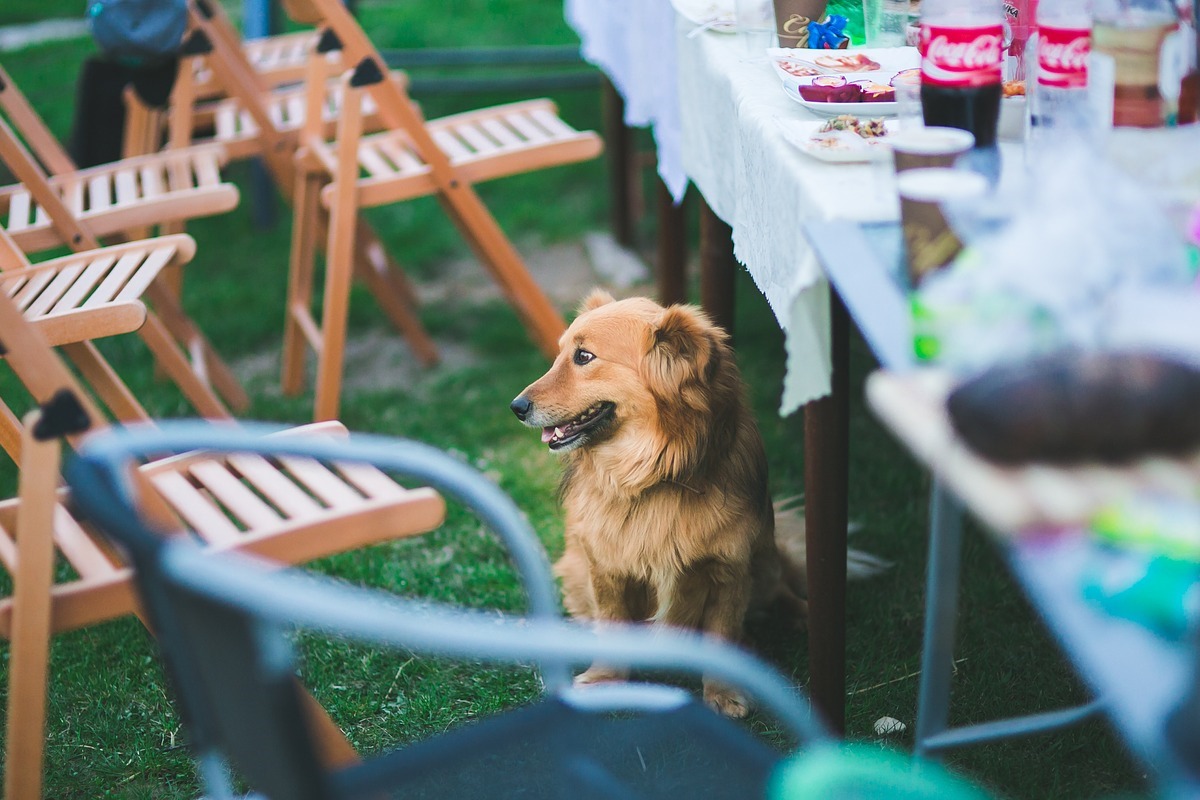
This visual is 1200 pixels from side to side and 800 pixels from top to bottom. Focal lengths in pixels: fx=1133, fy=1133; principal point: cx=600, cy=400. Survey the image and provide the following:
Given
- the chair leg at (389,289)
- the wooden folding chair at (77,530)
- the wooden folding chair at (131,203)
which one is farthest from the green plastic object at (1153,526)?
the chair leg at (389,289)

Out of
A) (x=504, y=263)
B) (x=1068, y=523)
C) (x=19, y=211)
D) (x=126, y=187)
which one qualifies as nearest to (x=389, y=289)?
(x=504, y=263)

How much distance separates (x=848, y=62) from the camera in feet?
6.73

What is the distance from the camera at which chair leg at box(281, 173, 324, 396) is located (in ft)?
10.9

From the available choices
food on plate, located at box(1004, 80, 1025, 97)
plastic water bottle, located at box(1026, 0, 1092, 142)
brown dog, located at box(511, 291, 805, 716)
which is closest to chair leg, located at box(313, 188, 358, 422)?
brown dog, located at box(511, 291, 805, 716)

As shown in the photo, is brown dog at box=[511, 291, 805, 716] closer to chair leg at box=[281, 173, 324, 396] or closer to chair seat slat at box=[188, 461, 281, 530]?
chair seat slat at box=[188, 461, 281, 530]

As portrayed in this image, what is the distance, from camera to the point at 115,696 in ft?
7.38

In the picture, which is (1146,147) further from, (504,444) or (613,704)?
(504,444)

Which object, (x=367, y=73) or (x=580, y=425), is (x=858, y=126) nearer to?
(x=580, y=425)

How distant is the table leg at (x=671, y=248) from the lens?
3373 mm

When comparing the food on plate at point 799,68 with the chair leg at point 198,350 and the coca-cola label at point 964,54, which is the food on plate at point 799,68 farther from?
the chair leg at point 198,350

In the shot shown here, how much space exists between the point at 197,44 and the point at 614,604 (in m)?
2.23

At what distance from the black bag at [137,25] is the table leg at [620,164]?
1.55 meters

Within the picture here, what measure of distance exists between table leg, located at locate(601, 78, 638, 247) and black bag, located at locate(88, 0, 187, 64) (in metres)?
1.55

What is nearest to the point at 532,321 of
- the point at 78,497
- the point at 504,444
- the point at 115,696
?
the point at 504,444
